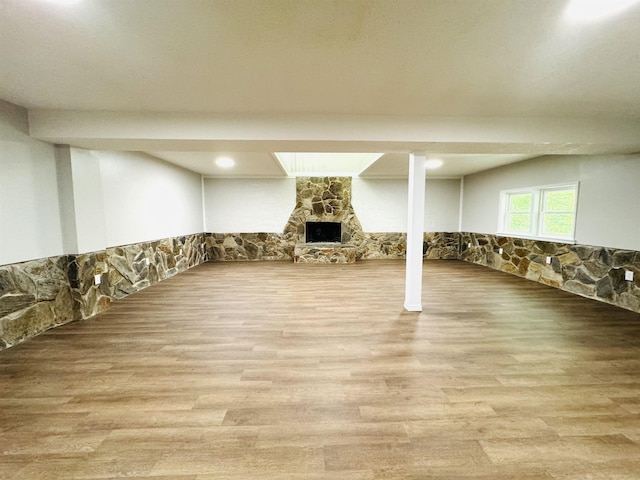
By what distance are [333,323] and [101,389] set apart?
2012mm

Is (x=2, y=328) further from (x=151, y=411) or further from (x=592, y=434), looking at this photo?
(x=592, y=434)

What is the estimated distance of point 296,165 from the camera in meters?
6.23

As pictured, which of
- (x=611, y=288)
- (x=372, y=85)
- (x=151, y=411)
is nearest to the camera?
(x=151, y=411)

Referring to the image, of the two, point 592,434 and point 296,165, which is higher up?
point 296,165

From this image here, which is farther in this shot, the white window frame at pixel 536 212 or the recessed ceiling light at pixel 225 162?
the recessed ceiling light at pixel 225 162

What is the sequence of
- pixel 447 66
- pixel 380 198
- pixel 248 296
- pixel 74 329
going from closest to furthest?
pixel 447 66, pixel 74 329, pixel 248 296, pixel 380 198

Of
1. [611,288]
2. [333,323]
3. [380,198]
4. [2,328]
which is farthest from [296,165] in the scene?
[611,288]

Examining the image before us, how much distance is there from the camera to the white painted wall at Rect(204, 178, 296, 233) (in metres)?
6.85

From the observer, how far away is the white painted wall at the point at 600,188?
3357 mm

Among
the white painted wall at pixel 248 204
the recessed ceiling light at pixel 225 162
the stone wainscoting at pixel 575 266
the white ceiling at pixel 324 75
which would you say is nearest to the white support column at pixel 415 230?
the white ceiling at pixel 324 75

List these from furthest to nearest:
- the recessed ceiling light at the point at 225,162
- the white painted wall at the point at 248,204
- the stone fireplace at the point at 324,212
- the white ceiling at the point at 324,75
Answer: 1. the stone fireplace at the point at 324,212
2. the white painted wall at the point at 248,204
3. the recessed ceiling light at the point at 225,162
4. the white ceiling at the point at 324,75

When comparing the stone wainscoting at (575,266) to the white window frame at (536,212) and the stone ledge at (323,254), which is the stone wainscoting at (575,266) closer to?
the white window frame at (536,212)

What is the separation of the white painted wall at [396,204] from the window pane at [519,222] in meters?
1.74

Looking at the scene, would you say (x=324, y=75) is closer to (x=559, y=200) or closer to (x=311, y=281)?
(x=311, y=281)
